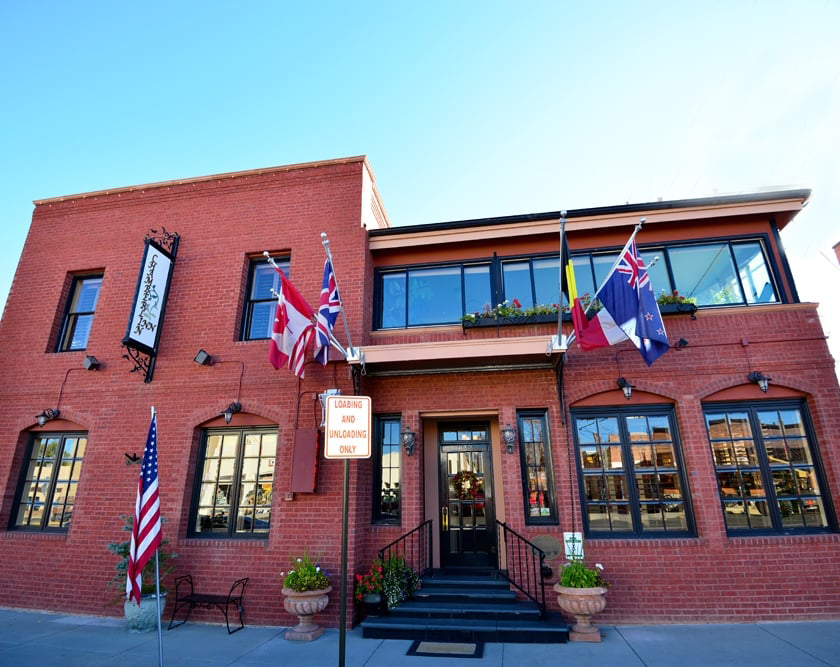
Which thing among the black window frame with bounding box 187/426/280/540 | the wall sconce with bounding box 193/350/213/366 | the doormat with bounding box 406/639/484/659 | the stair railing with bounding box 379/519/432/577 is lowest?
the doormat with bounding box 406/639/484/659

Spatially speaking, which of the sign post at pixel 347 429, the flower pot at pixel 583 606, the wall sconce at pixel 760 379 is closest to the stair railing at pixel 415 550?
the flower pot at pixel 583 606

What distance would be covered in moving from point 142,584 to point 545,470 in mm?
6720

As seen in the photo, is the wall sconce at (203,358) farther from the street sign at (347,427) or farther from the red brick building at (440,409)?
the street sign at (347,427)

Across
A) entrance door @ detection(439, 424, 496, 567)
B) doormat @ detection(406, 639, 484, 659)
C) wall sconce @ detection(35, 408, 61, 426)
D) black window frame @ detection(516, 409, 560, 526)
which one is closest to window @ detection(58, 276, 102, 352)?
wall sconce @ detection(35, 408, 61, 426)

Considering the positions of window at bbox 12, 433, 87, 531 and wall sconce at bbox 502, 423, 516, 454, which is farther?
window at bbox 12, 433, 87, 531

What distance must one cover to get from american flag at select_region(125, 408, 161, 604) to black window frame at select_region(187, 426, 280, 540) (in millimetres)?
1707

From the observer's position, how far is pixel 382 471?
26.8 feet

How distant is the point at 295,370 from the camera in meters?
7.23

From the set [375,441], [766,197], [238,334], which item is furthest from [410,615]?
[766,197]

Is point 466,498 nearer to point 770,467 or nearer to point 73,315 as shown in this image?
point 770,467

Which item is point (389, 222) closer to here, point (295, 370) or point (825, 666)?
point (295, 370)

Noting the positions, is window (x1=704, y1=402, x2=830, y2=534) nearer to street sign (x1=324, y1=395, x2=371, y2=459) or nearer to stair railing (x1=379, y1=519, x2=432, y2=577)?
stair railing (x1=379, y1=519, x2=432, y2=577)

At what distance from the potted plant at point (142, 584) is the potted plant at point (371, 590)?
3088 millimetres

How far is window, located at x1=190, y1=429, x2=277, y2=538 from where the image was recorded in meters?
7.88
